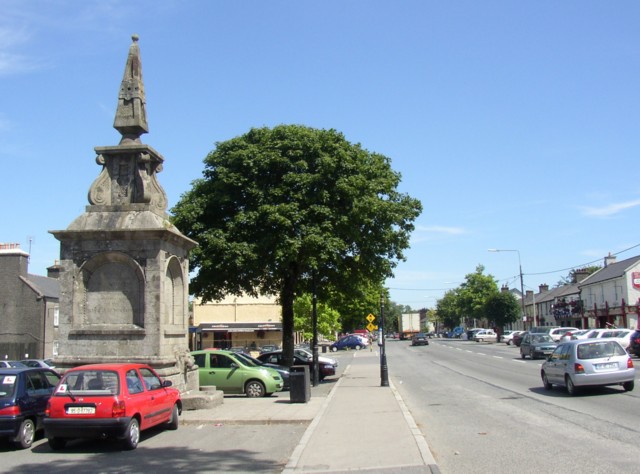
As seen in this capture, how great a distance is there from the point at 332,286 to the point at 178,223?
300 inches

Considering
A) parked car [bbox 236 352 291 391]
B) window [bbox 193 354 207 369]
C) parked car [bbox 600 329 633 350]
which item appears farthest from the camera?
parked car [bbox 600 329 633 350]

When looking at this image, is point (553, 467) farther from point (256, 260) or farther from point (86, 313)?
point (256, 260)

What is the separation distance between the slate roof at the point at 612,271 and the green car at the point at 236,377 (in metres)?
46.6

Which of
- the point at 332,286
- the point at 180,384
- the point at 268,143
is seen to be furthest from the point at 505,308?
the point at 180,384

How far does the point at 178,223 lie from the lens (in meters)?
25.9

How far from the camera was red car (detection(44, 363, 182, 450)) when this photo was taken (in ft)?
32.8

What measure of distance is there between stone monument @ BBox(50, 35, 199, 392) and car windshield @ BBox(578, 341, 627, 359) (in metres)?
10.7

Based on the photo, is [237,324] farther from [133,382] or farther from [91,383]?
[91,383]

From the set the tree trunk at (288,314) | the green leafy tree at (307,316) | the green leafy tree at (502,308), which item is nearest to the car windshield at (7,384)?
the tree trunk at (288,314)

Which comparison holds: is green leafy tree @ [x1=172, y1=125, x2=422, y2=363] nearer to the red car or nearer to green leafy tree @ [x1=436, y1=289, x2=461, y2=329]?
the red car

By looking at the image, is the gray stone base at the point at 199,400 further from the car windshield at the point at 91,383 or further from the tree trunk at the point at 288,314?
the tree trunk at the point at 288,314

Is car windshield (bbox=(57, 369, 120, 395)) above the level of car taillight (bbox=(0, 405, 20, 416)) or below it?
above

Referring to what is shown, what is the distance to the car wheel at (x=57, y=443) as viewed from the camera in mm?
10453

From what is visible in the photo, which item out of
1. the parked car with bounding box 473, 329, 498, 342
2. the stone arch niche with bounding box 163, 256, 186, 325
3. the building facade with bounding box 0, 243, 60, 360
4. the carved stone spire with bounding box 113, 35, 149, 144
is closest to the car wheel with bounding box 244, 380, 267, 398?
the stone arch niche with bounding box 163, 256, 186, 325
